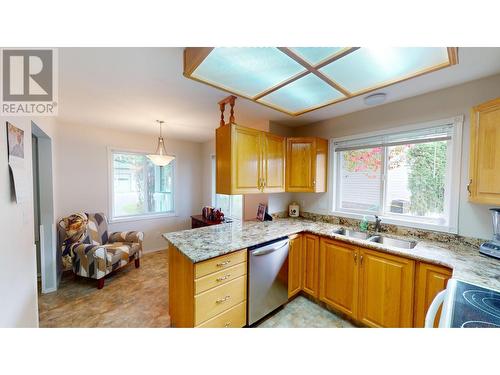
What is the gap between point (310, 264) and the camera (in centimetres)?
210

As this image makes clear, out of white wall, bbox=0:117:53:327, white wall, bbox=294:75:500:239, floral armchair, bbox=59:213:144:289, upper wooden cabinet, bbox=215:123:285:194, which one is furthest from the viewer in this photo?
floral armchair, bbox=59:213:144:289

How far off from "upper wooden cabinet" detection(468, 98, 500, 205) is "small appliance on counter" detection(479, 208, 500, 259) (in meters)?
0.21

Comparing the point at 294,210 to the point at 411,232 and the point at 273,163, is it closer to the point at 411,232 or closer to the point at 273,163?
the point at 273,163

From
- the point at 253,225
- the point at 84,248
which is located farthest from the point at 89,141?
the point at 253,225

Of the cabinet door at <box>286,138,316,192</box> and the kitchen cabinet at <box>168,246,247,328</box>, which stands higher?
the cabinet door at <box>286,138,316,192</box>

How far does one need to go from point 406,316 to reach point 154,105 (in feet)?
10.3

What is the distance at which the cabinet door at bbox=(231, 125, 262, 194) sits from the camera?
1.87 meters

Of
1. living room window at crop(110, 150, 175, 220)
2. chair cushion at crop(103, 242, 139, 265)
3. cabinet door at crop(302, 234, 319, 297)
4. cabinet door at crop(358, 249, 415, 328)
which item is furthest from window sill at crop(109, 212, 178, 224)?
cabinet door at crop(358, 249, 415, 328)

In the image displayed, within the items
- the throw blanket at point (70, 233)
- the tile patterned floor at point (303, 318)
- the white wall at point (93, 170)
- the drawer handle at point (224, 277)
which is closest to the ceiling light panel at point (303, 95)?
the drawer handle at point (224, 277)

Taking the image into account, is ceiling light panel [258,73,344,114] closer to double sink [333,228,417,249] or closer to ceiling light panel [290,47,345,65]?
ceiling light panel [290,47,345,65]

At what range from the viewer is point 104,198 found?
10.5 ft

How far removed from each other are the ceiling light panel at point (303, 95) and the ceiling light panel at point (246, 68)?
0.15m

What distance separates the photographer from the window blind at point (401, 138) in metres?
1.75

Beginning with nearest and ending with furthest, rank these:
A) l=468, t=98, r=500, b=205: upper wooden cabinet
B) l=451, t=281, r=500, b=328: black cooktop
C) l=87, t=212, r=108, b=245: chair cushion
Result: l=451, t=281, r=500, b=328: black cooktop, l=468, t=98, r=500, b=205: upper wooden cabinet, l=87, t=212, r=108, b=245: chair cushion
